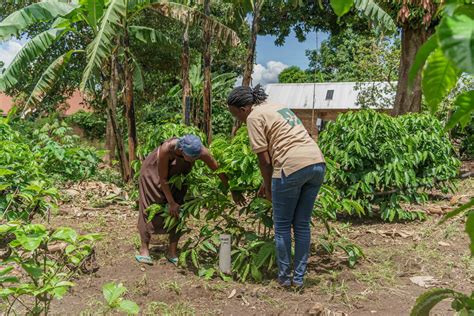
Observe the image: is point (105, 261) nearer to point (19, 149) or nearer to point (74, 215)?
point (19, 149)

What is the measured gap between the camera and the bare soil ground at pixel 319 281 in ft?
12.0

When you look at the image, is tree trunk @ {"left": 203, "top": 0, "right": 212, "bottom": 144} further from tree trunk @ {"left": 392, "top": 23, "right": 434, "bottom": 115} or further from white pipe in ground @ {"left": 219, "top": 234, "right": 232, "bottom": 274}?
white pipe in ground @ {"left": 219, "top": 234, "right": 232, "bottom": 274}

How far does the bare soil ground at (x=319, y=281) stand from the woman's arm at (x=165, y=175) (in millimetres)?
574

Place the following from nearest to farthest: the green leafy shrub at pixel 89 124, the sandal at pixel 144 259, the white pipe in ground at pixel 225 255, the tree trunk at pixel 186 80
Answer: the white pipe in ground at pixel 225 255 → the sandal at pixel 144 259 → the tree trunk at pixel 186 80 → the green leafy shrub at pixel 89 124

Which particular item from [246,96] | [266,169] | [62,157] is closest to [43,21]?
[62,157]

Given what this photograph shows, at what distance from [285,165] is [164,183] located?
1269mm

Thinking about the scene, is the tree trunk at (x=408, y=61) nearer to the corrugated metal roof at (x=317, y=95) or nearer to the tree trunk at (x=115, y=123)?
the tree trunk at (x=115, y=123)

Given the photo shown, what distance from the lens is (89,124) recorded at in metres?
20.1

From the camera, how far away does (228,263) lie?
14.0ft

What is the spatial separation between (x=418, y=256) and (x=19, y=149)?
3973 mm

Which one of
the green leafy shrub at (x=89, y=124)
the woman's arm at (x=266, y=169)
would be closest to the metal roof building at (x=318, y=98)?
the green leafy shrub at (x=89, y=124)

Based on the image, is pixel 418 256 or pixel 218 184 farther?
pixel 418 256

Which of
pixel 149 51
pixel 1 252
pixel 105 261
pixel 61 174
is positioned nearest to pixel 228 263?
pixel 105 261

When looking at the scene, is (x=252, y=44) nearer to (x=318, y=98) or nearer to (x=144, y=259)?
(x=144, y=259)
